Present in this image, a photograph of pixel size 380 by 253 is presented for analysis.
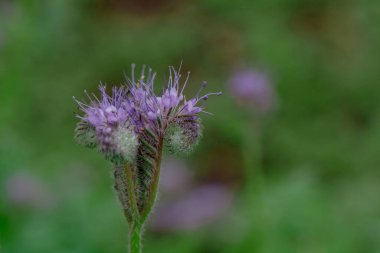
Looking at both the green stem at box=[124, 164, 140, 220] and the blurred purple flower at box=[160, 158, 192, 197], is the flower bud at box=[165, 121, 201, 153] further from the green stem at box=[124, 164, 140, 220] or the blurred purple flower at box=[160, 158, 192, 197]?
the blurred purple flower at box=[160, 158, 192, 197]

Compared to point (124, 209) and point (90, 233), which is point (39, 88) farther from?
point (124, 209)

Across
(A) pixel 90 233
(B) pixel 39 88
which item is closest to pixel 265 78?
(A) pixel 90 233

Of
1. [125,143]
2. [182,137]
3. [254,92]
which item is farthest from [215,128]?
[125,143]

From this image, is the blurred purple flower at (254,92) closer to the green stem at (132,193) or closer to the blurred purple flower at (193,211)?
the blurred purple flower at (193,211)

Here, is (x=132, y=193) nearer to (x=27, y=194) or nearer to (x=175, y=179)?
(x=27, y=194)

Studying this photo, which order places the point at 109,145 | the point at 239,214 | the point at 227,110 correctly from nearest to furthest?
the point at 109,145 < the point at 239,214 < the point at 227,110

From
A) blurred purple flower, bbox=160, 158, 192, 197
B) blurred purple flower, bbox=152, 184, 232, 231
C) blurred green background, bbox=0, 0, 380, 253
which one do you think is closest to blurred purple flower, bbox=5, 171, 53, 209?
blurred green background, bbox=0, 0, 380, 253

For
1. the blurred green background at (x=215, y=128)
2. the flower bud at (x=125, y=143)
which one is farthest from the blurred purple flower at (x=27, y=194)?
the flower bud at (x=125, y=143)
